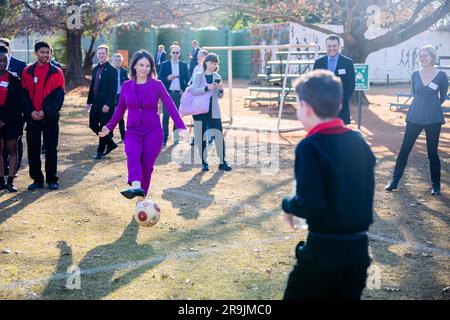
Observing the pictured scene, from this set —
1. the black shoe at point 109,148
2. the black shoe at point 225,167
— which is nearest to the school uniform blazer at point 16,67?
the black shoe at point 109,148

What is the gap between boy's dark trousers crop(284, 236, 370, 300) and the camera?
3172mm

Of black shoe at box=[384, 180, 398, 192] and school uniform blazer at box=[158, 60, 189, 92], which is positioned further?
school uniform blazer at box=[158, 60, 189, 92]

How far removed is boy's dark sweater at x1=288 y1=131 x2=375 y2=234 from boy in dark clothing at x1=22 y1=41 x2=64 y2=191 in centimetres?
630

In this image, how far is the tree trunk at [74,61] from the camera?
30.4 metres

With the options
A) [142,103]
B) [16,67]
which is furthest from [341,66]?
[16,67]

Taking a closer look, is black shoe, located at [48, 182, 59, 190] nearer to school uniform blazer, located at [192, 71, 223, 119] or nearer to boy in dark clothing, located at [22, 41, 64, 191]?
boy in dark clothing, located at [22, 41, 64, 191]

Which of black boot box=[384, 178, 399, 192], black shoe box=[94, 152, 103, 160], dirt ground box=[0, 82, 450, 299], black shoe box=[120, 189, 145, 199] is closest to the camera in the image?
Answer: dirt ground box=[0, 82, 450, 299]

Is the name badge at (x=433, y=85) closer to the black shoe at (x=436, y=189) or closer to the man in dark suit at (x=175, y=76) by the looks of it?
the black shoe at (x=436, y=189)

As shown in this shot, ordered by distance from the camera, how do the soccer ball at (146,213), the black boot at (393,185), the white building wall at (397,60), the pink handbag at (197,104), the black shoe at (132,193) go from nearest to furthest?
the soccer ball at (146,213) < the black shoe at (132,193) < the black boot at (393,185) < the pink handbag at (197,104) < the white building wall at (397,60)

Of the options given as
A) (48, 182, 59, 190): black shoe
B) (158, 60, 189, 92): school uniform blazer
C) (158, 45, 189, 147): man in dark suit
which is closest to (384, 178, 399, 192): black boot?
(48, 182, 59, 190): black shoe

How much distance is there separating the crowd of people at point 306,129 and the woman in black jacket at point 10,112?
0.01m
